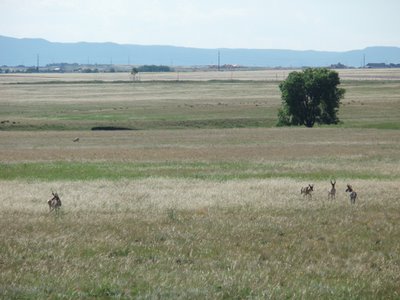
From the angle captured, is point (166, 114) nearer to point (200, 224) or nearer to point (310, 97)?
point (310, 97)

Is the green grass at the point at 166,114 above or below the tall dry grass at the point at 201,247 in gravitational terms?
below

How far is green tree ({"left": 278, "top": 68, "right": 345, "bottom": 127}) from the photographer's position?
86.4m

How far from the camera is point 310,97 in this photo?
88.0 meters

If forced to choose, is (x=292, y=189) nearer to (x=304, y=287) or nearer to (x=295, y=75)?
(x=304, y=287)

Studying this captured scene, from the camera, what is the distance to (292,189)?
28.1 meters

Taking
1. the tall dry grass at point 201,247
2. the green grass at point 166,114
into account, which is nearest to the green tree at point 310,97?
the green grass at point 166,114

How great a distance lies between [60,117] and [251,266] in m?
86.4

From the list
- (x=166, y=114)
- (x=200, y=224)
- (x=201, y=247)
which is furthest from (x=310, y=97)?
(x=201, y=247)

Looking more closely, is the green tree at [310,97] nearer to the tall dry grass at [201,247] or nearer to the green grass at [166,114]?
the green grass at [166,114]

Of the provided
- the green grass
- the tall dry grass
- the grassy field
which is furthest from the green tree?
the tall dry grass

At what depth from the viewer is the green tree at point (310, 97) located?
284 feet

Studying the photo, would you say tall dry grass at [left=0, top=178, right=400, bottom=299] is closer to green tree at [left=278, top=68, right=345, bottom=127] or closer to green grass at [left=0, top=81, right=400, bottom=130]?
green grass at [left=0, top=81, right=400, bottom=130]

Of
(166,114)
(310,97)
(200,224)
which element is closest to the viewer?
(200,224)

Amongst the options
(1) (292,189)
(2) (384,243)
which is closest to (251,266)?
(2) (384,243)
